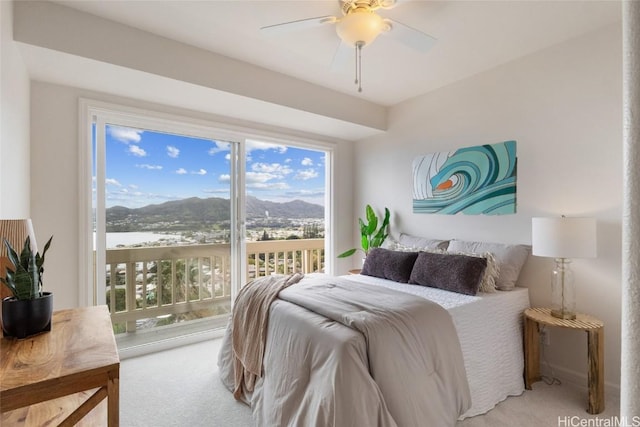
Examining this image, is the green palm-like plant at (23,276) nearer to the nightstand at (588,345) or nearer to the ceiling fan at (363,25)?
the ceiling fan at (363,25)

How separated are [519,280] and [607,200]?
2.85ft

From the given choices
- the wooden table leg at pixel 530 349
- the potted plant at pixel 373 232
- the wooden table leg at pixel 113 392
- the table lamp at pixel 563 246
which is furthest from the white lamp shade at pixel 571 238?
the wooden table leg at pixel 113 392

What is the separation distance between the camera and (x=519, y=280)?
2729 mm

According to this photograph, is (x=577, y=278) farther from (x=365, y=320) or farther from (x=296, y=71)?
(x=296, y=71)

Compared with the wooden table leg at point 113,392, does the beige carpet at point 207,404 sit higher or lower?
lower

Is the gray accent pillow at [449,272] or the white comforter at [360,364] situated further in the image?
the gray accent pillow at [449,272]

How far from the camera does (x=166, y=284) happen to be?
10.6ft

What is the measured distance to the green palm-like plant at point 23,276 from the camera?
1.19m

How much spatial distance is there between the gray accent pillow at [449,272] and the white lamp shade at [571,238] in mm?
456

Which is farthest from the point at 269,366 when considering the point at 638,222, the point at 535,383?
the point at 535,383

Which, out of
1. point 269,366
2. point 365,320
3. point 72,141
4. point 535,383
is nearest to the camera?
point 365,320

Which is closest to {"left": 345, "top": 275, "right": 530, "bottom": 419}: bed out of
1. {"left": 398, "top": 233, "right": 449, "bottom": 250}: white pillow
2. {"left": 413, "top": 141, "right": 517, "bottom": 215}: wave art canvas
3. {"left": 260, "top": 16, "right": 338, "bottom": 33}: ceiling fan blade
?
{"left": 398, "top": 233, "right": 449, "bottom": 250}: white pillow

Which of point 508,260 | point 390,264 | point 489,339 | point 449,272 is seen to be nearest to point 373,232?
point 390,264

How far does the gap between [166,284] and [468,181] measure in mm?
3120
